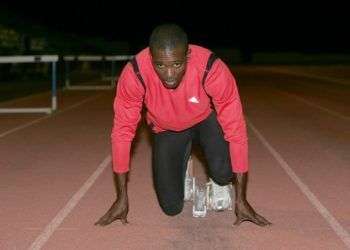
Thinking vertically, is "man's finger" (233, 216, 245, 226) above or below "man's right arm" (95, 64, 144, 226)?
below

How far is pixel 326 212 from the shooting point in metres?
6.38

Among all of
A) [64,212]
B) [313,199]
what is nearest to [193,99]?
[64,212]

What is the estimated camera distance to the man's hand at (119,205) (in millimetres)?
5438

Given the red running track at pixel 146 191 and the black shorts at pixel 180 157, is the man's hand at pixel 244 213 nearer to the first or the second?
the red running track at pixel 146 191

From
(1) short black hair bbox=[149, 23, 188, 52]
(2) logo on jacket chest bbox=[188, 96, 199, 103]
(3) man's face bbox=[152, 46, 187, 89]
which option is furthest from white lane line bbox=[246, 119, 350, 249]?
(1) short black hair bbox=[149, 23, 188, 52]

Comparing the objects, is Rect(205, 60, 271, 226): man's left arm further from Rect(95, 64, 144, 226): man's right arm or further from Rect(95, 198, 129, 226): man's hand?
Rect(95, 198, 129, 226): man's hand

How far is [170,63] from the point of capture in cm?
479

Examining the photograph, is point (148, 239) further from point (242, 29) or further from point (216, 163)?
point (242, 29)

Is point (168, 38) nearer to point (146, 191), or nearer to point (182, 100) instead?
point (182, 100)

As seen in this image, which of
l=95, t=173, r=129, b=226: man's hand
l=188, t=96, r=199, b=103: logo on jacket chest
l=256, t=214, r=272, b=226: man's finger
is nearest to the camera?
l=188, t=96, r=199, b=103: logo on jacket chest

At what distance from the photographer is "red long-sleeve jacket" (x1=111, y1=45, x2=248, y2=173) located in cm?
515

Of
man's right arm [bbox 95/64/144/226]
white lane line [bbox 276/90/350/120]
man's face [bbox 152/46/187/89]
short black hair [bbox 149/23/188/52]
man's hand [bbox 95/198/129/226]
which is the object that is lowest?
white lane line [bbox 276/90/350/120]

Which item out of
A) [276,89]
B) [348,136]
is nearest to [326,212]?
[348,136]

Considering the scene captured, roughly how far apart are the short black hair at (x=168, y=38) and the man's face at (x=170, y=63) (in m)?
0.03
